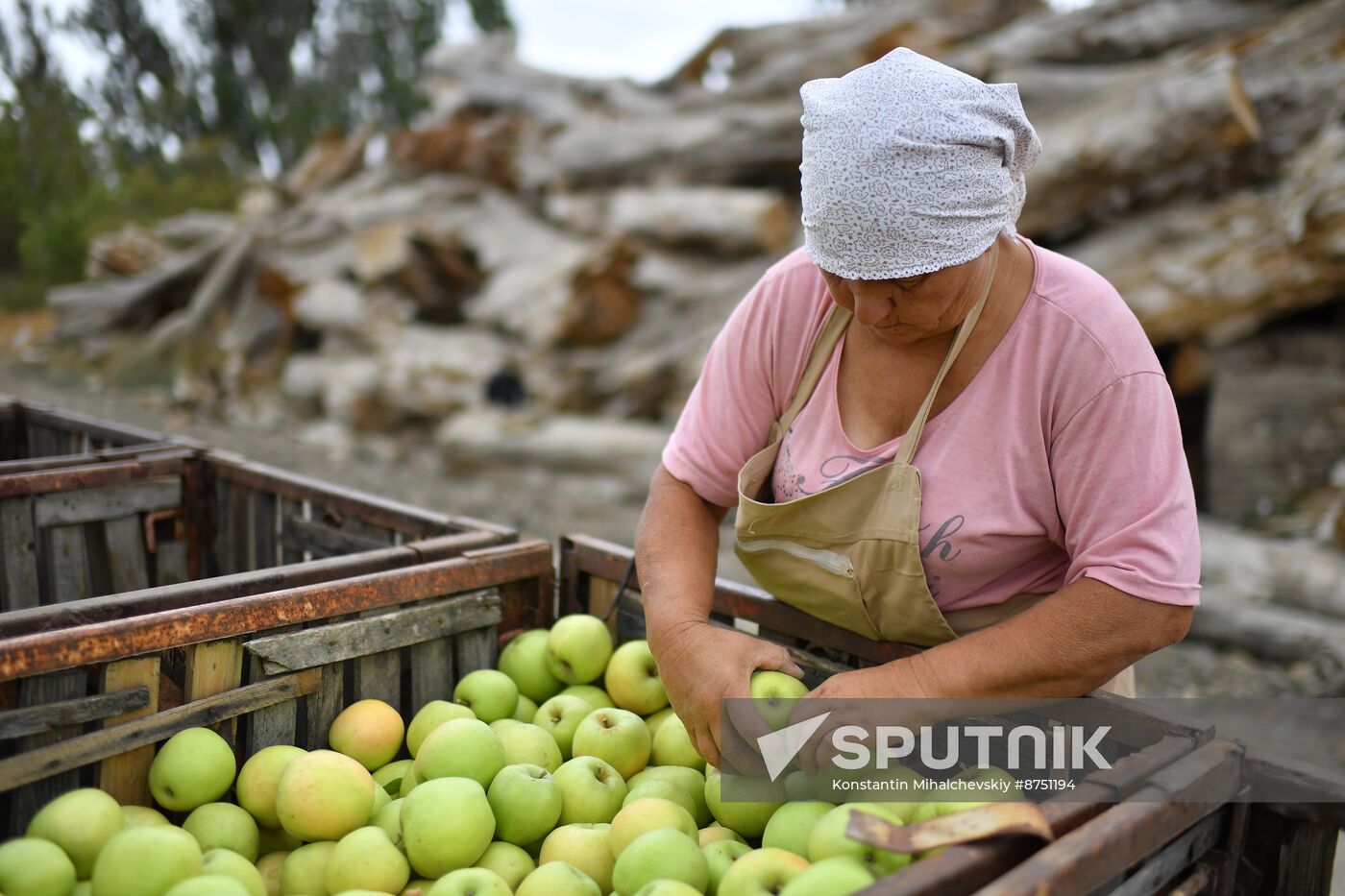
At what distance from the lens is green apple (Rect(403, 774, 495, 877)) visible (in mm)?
1695

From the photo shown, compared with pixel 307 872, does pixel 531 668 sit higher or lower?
higher

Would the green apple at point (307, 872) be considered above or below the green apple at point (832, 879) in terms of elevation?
below

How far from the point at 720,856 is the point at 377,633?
0.87 meters

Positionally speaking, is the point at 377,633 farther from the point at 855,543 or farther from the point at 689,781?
the point at 855,543

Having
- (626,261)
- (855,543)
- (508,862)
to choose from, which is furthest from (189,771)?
(626,261)

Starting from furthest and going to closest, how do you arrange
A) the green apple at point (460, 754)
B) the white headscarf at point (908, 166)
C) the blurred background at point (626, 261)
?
the blurred background at point (626, 261), the green apple at point (460, 754), the white headscarf at point (908, 166)

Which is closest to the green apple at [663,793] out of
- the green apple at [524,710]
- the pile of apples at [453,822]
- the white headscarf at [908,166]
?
the pile of apples at [453,822]

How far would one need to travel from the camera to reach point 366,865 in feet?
5.48

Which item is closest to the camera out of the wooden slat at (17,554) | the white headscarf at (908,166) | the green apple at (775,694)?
the white headscarf at (908,166)

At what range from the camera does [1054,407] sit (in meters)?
1.75

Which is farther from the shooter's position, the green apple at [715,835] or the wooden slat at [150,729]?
the green apple at [715,835]

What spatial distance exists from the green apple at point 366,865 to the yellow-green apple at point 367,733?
0.33 meters

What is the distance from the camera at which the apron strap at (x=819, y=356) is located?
2.02m

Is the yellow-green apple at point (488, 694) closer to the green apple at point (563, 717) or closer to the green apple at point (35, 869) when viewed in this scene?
the green apple at point (563, 717)
